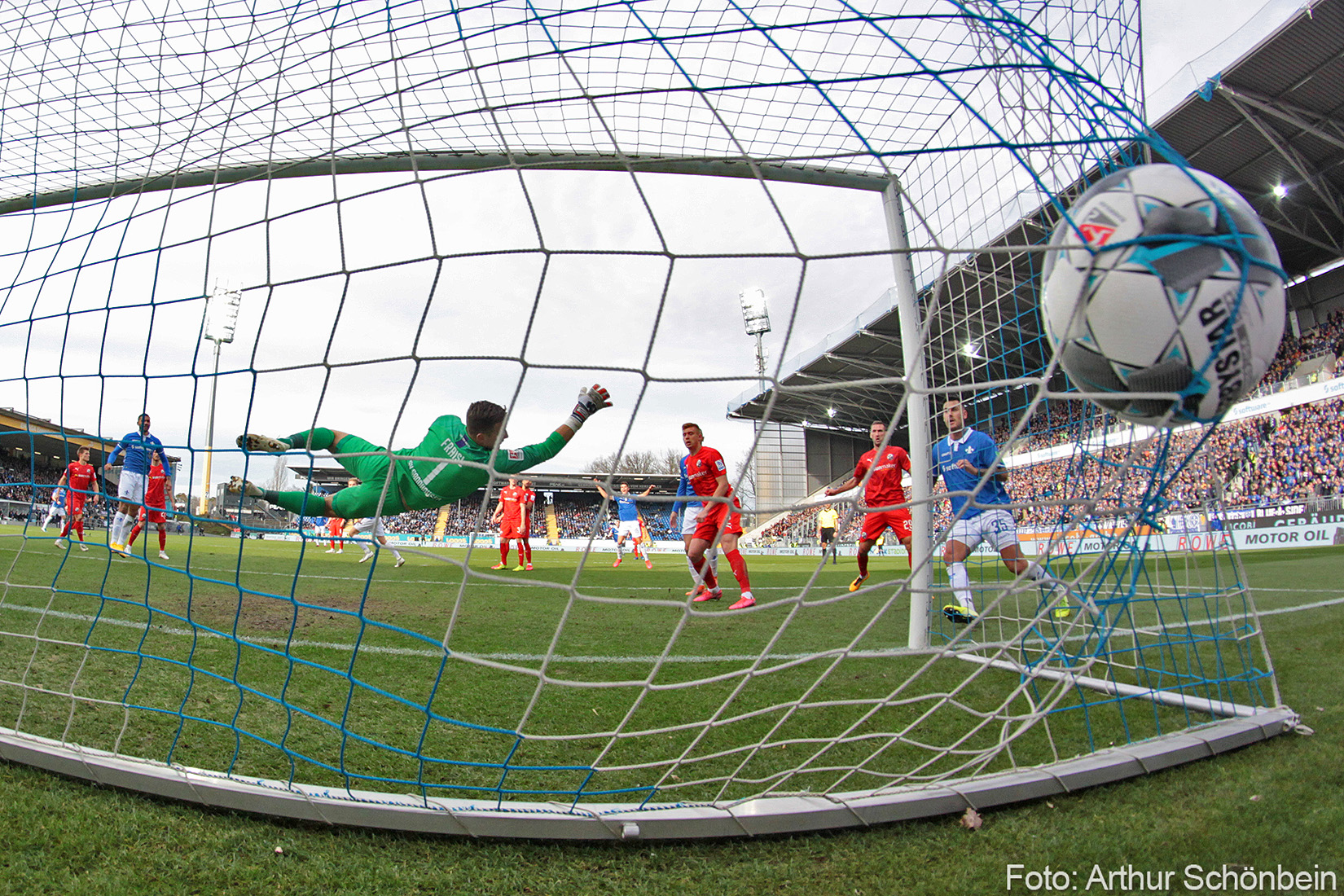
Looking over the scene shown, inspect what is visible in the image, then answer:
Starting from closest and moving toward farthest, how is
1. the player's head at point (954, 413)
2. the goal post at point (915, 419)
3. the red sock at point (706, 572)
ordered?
the red sock at point (706, 572) < the goal post at point (915, 419) < the player's head at point (954, 413)

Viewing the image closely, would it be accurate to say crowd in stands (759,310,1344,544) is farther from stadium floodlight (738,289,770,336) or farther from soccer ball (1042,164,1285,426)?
stadium floodlight (738,289,770,336)

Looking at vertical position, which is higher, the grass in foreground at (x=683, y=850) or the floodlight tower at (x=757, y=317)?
the floodlight tower at (x=757, y=317)

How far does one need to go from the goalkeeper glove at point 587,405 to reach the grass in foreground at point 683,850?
4.71ft

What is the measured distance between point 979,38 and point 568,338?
1.75 metres

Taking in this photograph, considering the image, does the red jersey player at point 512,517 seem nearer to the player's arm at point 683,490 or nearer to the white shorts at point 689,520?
the white shorts at point 689,520

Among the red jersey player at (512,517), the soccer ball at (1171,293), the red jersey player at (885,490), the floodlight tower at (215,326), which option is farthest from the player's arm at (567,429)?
the red jersey player at (512,517)

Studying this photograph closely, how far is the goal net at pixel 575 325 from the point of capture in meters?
1.99

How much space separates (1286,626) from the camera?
14.9ft

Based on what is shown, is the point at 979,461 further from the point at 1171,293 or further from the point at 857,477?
the point at 1171,293

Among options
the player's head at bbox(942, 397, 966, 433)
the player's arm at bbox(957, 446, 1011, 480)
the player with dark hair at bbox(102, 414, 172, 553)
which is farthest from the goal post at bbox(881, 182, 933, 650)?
the player with dark hair at bbox(102, 414, 172, 553)

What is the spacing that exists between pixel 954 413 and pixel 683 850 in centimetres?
343

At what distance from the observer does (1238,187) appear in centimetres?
1555

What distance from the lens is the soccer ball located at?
1.71m

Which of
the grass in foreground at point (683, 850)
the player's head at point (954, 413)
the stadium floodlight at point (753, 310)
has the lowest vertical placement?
the grass in foreground at point (683, 850)
